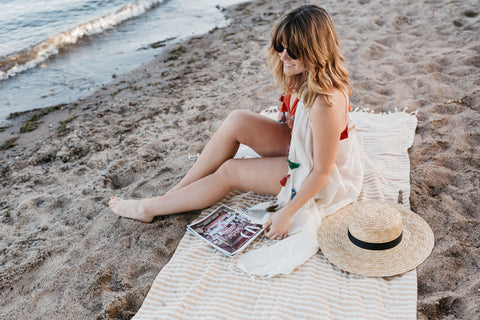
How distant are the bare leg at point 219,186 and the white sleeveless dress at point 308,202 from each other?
117 mm

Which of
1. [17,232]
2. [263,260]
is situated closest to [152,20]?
[17,232]

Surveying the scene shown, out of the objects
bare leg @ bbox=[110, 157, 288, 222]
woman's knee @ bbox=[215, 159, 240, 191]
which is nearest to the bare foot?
bare leg @ bbox=[110, 157, 288, 222]

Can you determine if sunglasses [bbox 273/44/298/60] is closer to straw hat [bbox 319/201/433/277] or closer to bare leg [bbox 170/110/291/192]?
bare leg [bbox 170/110/291/192]

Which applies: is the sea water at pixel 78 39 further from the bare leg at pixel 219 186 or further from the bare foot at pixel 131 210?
the bare leg at pixel 219 186

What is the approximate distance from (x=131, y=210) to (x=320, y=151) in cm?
151

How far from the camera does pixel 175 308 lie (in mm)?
2041

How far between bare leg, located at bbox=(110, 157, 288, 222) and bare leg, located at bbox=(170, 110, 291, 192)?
141 millimetres

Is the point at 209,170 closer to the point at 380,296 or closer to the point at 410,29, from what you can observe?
the point at 380,296

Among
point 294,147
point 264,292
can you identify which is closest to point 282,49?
point 294,147

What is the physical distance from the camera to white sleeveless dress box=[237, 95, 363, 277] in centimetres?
225

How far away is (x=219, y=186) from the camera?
2.62 m

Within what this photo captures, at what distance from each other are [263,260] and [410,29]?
4628 millimetres

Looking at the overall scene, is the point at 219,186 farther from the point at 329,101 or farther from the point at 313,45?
the point at 313,45

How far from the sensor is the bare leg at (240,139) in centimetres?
270
